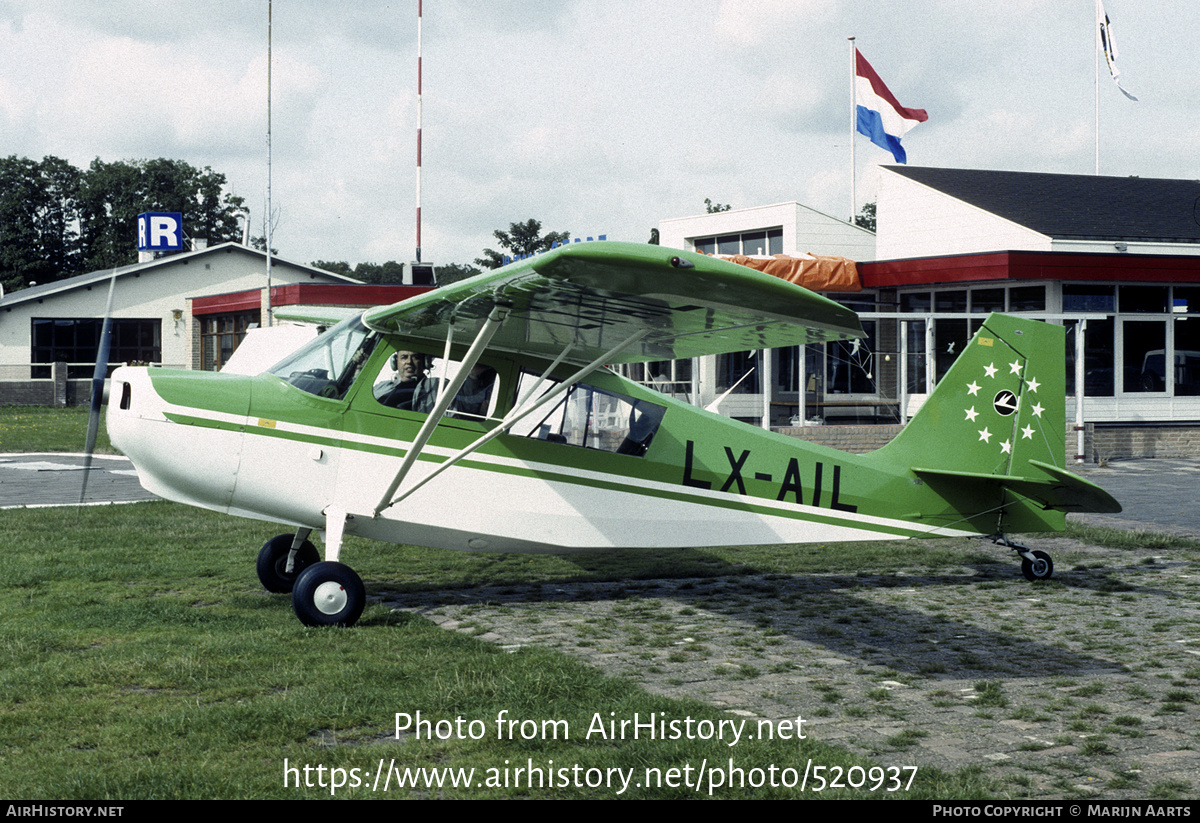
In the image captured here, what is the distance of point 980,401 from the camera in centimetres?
873

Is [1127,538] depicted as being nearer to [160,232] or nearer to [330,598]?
[330,598]

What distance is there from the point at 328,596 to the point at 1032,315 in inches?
670

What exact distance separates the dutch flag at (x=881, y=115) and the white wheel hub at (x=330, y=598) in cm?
2343

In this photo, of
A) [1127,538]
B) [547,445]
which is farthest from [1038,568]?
[547,445]

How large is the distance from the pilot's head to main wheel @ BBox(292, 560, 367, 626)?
1477mm

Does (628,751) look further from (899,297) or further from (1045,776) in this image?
(899,297)

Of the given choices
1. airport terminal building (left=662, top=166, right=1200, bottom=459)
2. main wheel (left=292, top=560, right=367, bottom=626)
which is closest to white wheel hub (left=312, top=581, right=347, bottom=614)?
main wheel (left=292, top=560, right=367, bottom=626)

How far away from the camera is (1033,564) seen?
28.8ft

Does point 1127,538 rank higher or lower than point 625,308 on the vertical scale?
lower

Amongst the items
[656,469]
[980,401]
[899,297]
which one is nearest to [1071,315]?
[899,297]

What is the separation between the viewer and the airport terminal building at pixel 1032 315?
20.6 metres

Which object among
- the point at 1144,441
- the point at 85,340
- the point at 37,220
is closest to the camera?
the point at 1144,441

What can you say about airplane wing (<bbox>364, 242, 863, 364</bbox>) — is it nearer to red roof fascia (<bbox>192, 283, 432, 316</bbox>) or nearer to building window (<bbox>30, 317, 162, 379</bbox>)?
red roof fascia (<bbox>192, 283, 432, 316</bbox>)

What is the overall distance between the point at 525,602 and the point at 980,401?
4179mm
